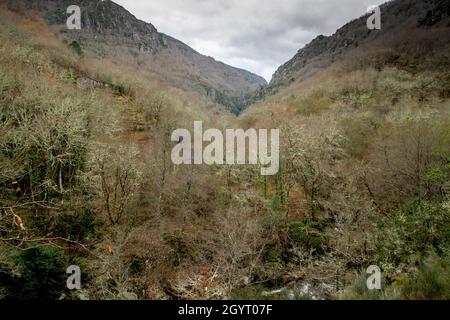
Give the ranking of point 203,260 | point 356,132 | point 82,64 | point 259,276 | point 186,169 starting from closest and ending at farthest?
point 259,276 → point 203,260 → point 186,169 → point 356,132 → point 82,64

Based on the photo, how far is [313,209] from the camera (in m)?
23.6

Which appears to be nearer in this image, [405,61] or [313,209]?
[313,209]

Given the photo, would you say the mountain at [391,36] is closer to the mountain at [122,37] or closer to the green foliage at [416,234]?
the mountain at [122,37]

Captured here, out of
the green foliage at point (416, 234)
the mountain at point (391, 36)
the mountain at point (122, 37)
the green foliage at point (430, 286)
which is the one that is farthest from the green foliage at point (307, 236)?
the mountain at point (122, 37)

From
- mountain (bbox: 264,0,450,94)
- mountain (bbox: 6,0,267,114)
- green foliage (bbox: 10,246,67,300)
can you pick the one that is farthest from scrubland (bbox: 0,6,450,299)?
mountain (bbox: 6,0,267,114)

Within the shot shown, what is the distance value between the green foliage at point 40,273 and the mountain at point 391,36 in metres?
73.9

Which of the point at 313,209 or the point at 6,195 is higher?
the point at 6,195

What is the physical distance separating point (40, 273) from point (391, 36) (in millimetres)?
105572

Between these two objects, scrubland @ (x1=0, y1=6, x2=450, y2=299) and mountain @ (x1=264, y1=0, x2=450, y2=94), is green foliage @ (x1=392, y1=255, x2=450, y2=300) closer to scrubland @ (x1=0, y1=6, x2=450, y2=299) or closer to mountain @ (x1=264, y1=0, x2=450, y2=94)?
scrubland @ (x1=0, y1=6, x2=450, y2=299)

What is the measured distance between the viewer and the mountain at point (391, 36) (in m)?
68.7

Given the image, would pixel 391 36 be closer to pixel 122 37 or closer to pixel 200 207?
pixel 200 207

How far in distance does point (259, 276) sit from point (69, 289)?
1125 cm
